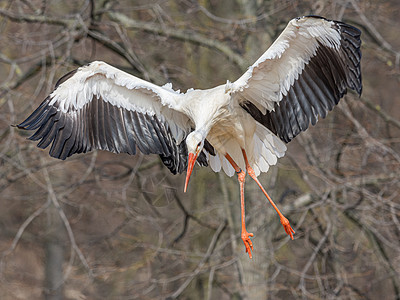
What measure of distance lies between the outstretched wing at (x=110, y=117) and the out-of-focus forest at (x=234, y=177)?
8.00 ft

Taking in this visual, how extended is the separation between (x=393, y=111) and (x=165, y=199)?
4360mm

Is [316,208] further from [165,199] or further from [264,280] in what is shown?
[165,199]

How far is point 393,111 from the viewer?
1416 cm

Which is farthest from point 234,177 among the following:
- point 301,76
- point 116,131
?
point 301,76

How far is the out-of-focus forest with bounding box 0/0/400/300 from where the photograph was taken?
10.9 metres

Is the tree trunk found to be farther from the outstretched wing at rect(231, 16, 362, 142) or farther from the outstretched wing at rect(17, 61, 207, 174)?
the outstretched wing at rect(231, 16, 362, 142)

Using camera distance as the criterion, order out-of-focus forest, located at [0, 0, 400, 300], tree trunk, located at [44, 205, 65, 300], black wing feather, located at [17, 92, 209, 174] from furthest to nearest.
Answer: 1. tree trunk, located at [44, 205, 65, 300]
2. out-of-focus forest, located at [0, 0, 400, 300]
3. black wing feather, located at [17, 92, 209, 174]

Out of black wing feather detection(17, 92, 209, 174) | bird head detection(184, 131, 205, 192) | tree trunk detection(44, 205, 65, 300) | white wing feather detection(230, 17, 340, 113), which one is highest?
white wing feather detection(230, 17, 340, 113)

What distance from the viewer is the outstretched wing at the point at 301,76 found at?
6.90 metres

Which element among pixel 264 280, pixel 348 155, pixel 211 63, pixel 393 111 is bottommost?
pixel 264 280

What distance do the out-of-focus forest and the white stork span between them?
2.48 m

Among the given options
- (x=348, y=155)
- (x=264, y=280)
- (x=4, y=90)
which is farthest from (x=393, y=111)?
(x=4, y=90)

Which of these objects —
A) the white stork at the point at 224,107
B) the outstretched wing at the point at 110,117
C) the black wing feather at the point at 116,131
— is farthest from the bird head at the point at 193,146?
the black wing feather at the point at 116,131

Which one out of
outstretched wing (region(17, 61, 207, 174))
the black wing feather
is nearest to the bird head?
outstretched wing (region(17, 61, 207, 174))
